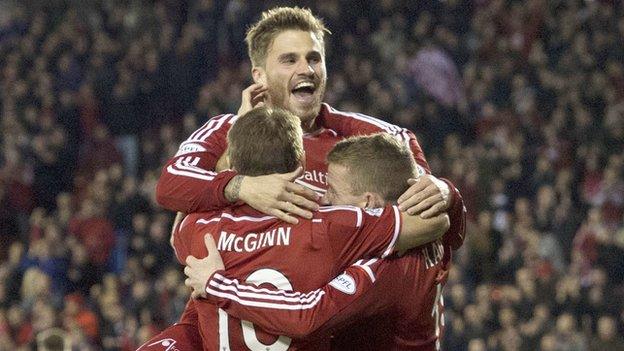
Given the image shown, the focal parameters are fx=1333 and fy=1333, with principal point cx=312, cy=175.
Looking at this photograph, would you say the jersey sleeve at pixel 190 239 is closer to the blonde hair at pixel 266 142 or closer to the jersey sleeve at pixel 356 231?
the blonde hair at pixel 266 142

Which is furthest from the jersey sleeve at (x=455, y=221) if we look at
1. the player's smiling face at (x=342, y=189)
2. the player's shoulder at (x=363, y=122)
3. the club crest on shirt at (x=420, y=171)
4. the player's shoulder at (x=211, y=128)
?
the player's shoulder at (x=211, y=128)

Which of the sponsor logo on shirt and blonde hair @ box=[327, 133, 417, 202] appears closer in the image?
blonde hair @ box=[327, 133, 417, 202]

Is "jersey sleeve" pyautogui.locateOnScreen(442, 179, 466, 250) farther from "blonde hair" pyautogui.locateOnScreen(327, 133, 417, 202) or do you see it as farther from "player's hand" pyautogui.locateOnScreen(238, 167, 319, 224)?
"player's hand" pyautogui.locateOnScreen(238, 167, 319, 224)

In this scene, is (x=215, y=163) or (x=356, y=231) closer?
(x=356, y=231)

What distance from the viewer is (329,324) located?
4.31 meters

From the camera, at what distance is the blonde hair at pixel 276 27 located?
580 cm

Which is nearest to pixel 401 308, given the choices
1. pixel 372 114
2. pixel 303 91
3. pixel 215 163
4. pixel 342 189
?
pixel 342 189

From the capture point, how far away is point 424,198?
4.51 metres

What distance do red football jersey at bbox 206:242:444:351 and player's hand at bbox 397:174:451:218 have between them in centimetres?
17

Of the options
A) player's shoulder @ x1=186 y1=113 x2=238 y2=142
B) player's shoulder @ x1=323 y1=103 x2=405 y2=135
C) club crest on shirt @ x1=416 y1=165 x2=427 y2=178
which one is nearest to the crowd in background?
player's shoulder @ x1=323 y1=103 x2=405 y2=135

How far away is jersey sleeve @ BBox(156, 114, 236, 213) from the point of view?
4746mm

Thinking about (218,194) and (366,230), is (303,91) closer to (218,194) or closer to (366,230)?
(218,194)

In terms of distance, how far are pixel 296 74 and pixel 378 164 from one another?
A: 1.33 metres

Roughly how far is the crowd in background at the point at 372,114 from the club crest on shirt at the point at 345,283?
25.0 feet
